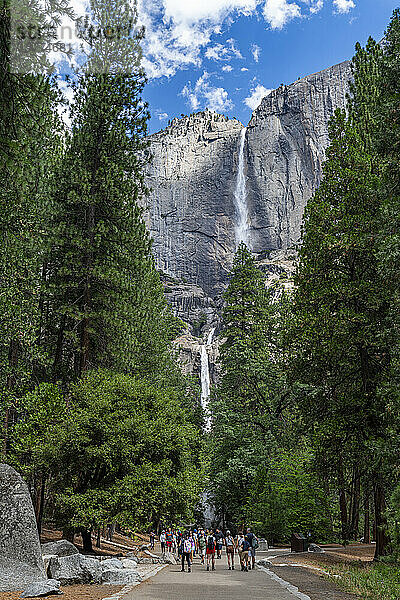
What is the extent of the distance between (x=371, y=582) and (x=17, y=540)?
7480 millimetres

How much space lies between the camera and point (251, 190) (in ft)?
313

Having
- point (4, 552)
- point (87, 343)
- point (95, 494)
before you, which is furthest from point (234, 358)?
point (4, 552)

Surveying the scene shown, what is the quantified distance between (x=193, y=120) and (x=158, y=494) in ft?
344

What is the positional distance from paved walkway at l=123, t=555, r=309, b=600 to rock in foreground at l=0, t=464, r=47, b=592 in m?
1.90

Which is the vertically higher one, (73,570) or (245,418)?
(245,418)

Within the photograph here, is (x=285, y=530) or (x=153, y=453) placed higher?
(x=153, y=453)

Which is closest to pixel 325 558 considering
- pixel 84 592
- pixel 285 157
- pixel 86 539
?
pixel 86 539

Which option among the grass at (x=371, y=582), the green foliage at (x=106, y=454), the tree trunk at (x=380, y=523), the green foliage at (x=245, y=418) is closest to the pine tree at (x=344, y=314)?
the tree trunk at (x=380, y=523)

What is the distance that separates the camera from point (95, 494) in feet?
48.5

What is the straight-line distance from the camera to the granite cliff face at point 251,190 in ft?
306

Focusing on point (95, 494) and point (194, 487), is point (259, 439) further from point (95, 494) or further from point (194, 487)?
point (95, 494)

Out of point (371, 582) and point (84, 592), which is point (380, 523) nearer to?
point (371, 582)

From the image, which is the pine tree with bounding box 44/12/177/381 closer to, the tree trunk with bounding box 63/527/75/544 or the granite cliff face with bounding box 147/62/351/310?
the tree trunk with bounding box 63/527/75/544

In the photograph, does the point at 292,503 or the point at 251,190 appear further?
the point at 251,190
